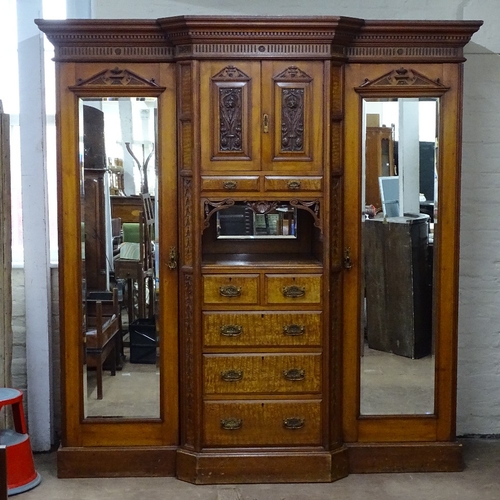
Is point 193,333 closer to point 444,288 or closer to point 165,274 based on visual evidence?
point 165,274

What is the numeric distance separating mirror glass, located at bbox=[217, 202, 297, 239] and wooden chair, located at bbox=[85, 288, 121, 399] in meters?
0.67

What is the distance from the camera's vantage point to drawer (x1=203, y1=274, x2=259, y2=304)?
4090 millimetres

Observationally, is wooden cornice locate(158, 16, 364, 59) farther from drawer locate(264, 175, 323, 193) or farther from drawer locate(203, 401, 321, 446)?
drawer locate(203, 401, 321, 446)

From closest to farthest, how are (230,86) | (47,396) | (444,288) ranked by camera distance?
1. (230,86)
2. (444,288)
3. (47,396)

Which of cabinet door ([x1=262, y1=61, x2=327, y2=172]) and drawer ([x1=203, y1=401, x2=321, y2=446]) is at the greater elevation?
cabinet door ([x1=262, y1=61, x2=327, y2=172])

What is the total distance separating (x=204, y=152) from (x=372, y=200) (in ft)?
2.94

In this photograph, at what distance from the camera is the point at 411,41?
13.3 ft

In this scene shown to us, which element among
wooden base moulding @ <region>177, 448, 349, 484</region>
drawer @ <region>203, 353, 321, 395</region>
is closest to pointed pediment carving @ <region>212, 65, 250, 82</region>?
drawer @ <region>203, 353, 321, 395</region>

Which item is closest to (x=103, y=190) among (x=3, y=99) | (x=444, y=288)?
(x=3, y=99)

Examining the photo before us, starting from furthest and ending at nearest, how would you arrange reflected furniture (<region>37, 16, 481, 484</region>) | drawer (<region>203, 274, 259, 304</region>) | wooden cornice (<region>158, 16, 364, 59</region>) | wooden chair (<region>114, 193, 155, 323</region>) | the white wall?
the white wall, wooden chair (<region>114, 193, 155, 323</region>), drawer (<region>203, 274, 259, 304</region>), reflected furniture (<region>37, 16, 481, 484</region>), wooden cornice (<region>158, 16, 364, 59</region>)

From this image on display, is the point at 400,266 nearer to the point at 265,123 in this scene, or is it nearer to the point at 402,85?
the point at 402,85

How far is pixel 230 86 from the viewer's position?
3.98 meters

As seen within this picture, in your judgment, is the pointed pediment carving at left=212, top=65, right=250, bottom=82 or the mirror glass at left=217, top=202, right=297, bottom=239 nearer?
the pointed pediment carving at left=212, top=65, right=250, bottom=82

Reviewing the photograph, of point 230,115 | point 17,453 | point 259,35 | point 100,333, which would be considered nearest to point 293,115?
point 230,115
